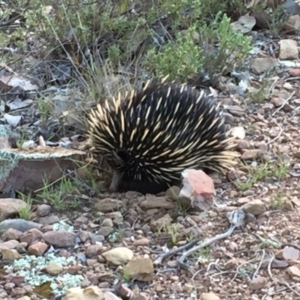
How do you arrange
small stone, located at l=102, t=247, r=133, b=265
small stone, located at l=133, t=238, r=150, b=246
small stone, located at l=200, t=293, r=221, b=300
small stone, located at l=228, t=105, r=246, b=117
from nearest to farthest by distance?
small stone, located at l=200, t=293, r=221, b=300 < small stone, located at l=102, t=247, r=133, b=265 < small stone, located at l=133, t=238, r=150, b=246 < small stone, located at l=228, t=105, r=246, b=117

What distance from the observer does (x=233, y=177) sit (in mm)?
3555

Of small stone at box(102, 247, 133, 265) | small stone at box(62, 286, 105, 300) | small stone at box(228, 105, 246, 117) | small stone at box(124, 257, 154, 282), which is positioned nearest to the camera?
small stone at box(62, 286, 105, 300)

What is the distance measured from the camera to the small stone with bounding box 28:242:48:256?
2.94 m

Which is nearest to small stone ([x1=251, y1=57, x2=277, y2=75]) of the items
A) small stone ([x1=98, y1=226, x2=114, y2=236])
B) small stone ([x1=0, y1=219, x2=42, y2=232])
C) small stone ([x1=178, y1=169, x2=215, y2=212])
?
small stone ([x1=178, y1=169, x2=215, y2=212])

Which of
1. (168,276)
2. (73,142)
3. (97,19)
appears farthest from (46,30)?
(168,276)

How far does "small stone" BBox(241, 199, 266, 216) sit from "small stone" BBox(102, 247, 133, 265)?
1.79 feet

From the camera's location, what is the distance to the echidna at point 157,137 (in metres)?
3.49

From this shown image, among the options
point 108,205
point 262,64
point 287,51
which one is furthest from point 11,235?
point 287,51

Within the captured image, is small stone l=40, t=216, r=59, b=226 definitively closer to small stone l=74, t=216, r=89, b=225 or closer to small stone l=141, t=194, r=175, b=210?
small stone l=74, t=216, r=89, b=225

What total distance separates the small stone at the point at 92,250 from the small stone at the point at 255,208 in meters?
0.63

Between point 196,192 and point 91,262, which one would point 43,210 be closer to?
point 91,262

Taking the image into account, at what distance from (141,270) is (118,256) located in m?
0.16

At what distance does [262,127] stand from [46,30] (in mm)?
1521

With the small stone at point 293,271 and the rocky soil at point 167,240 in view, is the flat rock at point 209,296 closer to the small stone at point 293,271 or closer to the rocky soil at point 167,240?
the rocky soil at point 167,240
